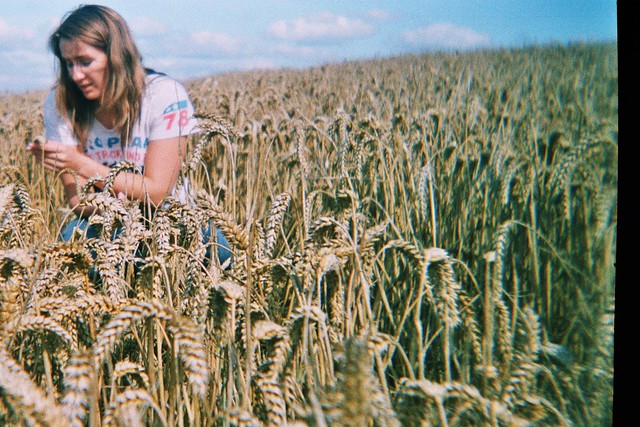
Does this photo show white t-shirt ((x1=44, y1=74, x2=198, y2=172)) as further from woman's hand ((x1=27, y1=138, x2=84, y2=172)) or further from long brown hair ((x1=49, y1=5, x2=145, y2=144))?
woman's hand ((x1=27, y1=138, x2=84, y2=172))

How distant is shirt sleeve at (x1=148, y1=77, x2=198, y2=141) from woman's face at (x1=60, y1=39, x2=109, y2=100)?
0.59 ft

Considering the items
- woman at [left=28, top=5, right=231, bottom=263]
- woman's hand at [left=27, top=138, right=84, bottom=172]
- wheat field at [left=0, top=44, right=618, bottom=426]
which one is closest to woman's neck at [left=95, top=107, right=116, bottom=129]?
woman at [left=28, top=5, right=231, bottom=263]

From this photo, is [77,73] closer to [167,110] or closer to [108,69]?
[108,69]

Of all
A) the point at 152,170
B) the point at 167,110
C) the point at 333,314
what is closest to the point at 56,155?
the point at 152,170

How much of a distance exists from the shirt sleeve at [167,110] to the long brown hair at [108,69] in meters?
0.06

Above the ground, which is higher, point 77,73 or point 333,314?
point 77,73

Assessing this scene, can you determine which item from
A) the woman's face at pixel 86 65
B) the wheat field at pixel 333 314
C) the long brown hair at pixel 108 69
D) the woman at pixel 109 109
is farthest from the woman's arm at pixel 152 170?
the wheat field at pixel 333 314

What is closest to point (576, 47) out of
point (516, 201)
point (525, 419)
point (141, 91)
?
point (516, 201)

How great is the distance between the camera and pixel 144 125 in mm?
2021

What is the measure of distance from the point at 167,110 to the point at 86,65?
31 cm

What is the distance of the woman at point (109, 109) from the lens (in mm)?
1831

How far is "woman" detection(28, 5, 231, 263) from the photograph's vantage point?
1.83m

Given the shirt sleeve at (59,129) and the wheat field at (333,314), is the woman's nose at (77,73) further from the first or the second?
the wheat field at (333,314)

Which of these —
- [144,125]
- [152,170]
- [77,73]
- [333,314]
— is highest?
[77,73]
